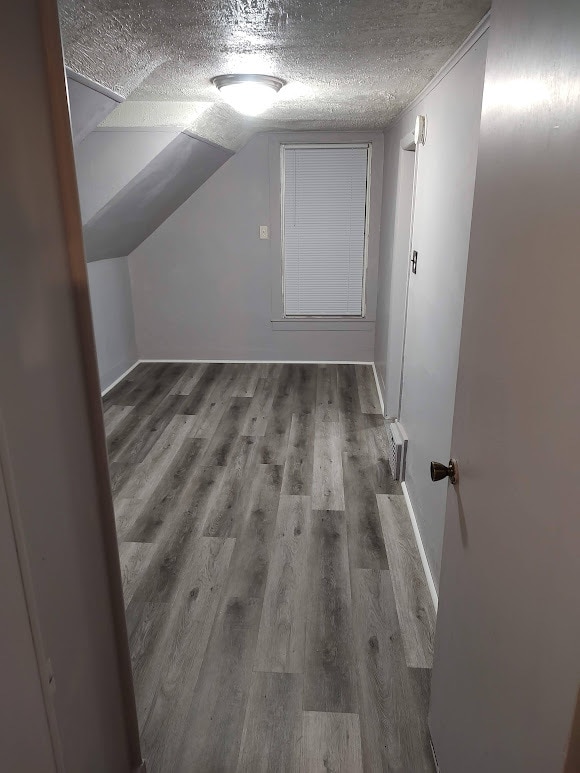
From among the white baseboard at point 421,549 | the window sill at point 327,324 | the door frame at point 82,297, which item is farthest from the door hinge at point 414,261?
the window sill at point 327,324

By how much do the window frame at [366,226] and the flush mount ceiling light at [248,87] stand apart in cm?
200

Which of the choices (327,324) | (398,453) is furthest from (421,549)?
(327,324)

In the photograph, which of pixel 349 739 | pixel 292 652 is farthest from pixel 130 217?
pixel 349 739

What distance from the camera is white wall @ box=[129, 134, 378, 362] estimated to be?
15.8 ft

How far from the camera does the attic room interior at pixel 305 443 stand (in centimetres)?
81

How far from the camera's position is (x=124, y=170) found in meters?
3.20

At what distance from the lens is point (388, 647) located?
6.44ft

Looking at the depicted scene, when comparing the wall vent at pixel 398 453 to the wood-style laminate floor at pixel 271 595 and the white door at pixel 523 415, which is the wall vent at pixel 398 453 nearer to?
the wood-style laminate floor at pixel 271 595

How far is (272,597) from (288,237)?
3503 mm

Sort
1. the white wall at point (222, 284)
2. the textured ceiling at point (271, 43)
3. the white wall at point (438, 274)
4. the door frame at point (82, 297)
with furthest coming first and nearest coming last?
the white wall at point (222, 284), the white wall at point (438, 274), the textured ceiling at point (271, 43), the door frame at point (82, 297)

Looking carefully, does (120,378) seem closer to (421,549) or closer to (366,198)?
(366,198)

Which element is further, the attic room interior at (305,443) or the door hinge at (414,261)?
the door hinge at (414,261)

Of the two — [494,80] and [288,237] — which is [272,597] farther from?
[288,237]

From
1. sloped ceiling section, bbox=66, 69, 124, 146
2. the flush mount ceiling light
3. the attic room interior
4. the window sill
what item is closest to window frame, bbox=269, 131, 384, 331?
the window sill
